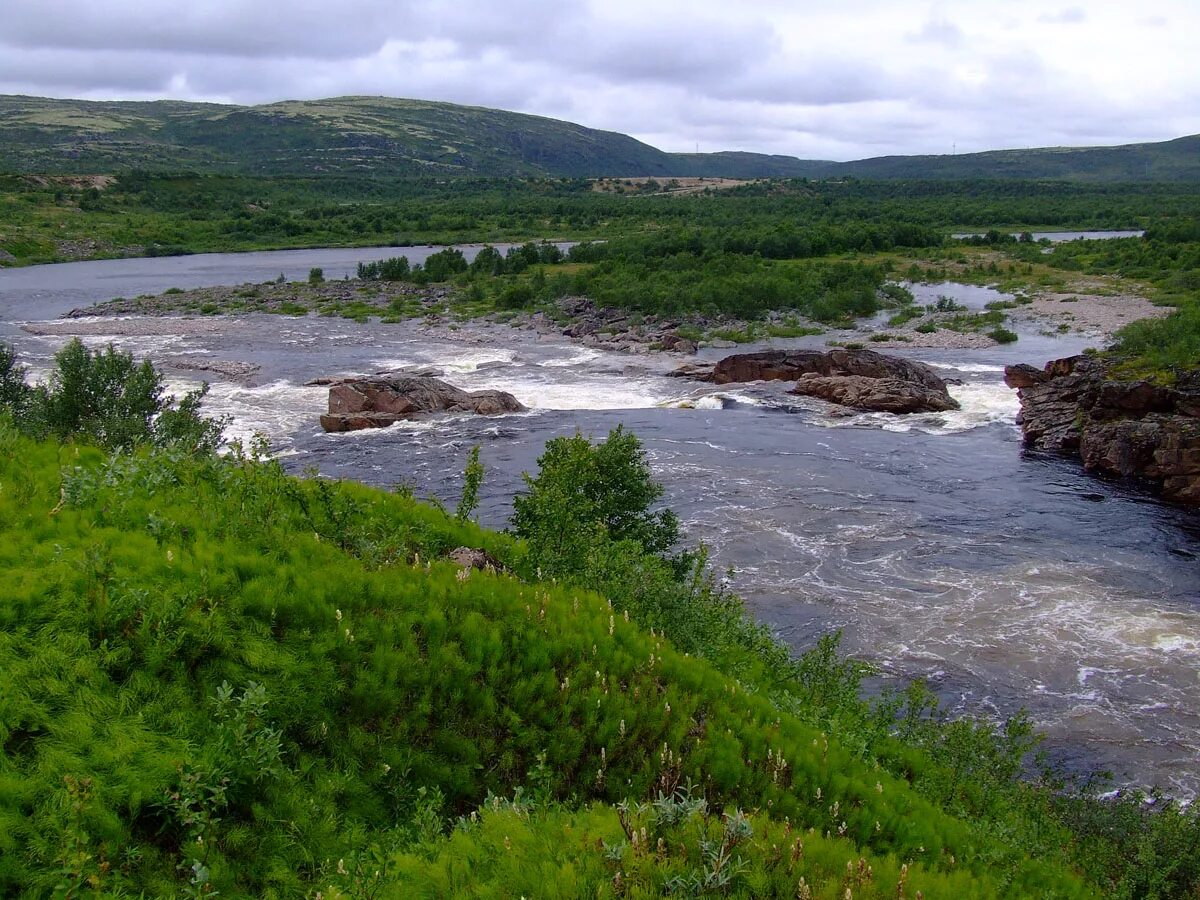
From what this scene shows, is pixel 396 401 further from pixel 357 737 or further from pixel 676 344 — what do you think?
pixel 357 737

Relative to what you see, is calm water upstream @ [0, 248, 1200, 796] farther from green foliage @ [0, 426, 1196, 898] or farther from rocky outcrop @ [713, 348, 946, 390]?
green foliage @ [0, 426, 1196, 898]

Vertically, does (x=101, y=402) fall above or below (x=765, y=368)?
above

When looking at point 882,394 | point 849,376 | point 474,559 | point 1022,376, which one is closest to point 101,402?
point 474,559

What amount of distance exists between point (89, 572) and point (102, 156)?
189917mm

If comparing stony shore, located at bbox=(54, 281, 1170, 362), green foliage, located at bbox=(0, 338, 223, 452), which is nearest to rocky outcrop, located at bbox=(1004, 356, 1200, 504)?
stony shore, located at bbox=(54, 281, 1170, 362)

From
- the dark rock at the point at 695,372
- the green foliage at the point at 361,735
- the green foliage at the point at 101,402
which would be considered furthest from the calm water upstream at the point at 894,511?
the green foliage at the point at 361,735

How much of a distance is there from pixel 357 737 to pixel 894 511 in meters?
20.2

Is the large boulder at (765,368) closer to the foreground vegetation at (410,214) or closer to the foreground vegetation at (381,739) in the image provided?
the foreground vegetation at (381,739)

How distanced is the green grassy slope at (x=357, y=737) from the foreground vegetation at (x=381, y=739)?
0.02 m

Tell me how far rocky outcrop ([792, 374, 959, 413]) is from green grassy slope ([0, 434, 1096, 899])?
2705 centimetres

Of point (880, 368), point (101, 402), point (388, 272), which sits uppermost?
point (388, 272)

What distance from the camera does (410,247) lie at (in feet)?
314

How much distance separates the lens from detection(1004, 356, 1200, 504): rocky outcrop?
2431cm

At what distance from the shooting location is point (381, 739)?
5.59 metres
